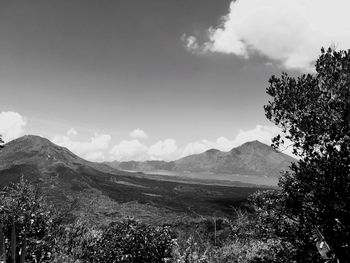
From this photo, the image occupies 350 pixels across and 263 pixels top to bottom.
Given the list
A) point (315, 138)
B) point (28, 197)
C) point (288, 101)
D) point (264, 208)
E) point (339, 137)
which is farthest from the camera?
point (28, 197)

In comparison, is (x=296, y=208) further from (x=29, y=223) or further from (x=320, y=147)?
(x=29, y=223)

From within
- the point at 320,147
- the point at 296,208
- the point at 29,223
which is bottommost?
the point at 29,223

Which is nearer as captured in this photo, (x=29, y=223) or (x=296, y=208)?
(x=296, y=208)

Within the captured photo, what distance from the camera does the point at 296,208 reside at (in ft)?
61.0

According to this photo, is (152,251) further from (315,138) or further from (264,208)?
(315,138)

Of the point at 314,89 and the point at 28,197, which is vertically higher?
the point at 314,89

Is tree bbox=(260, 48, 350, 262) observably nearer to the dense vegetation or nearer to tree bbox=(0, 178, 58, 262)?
the dense vegetation

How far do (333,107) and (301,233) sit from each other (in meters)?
7.48

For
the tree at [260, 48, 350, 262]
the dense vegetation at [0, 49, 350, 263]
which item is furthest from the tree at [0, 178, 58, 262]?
the tree at [260, 48, 350, 262]

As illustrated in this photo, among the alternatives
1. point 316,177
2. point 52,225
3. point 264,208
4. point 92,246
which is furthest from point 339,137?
point 52,225

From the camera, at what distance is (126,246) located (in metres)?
22.7

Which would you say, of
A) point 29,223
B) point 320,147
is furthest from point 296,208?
point 29,223

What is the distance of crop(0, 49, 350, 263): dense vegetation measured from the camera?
15.6 meters

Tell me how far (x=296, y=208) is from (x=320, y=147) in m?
4.32
